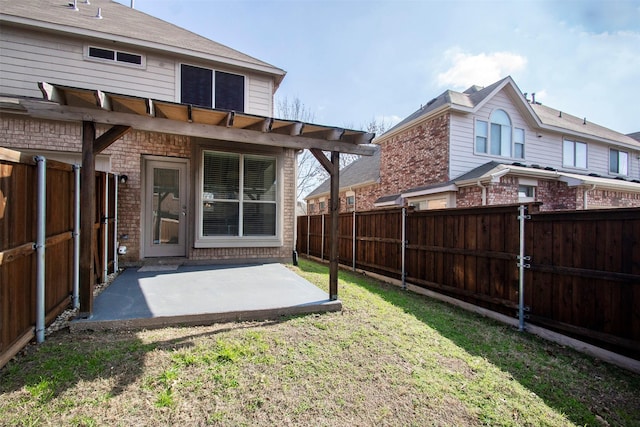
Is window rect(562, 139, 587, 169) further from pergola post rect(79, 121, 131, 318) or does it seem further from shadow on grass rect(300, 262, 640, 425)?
pergola post rect(79, 121, 131, 318)

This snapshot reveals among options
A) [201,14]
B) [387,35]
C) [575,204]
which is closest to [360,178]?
[387,35]

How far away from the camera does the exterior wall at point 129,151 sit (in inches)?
247

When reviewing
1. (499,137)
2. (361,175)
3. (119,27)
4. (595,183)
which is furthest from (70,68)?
(595,183)

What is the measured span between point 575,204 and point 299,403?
1244 cm

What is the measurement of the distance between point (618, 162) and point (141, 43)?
20.3 metres

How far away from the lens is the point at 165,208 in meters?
7.18

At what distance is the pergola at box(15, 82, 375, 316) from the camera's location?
11.4 feet

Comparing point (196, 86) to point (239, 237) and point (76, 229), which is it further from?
point (76, 229)

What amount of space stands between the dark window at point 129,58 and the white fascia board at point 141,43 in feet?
0.90

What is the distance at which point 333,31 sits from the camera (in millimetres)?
10844

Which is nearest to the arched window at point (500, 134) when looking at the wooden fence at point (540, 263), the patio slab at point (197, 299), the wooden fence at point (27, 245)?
the wooden fence at point (540, 263)

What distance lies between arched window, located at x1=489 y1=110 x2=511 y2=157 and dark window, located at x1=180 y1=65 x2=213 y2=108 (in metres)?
10.2

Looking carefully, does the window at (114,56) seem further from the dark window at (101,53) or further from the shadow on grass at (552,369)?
the shadow on grass at (552,369)

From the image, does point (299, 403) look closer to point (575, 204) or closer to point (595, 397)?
point (595, 397)
